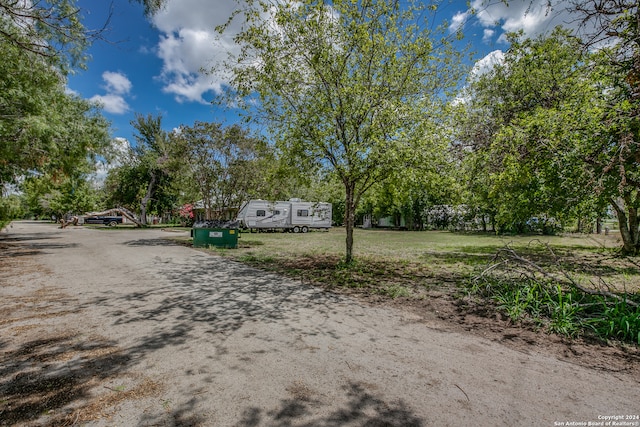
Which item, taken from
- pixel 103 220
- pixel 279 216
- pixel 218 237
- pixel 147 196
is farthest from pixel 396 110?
pixel 103 220

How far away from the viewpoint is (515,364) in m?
3.20

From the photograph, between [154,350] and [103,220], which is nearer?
[154,350]

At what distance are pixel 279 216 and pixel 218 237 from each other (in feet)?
41.0

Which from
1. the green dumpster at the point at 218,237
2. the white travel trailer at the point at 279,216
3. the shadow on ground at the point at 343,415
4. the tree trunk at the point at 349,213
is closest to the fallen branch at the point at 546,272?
the shadow on ground at the point at 343,415

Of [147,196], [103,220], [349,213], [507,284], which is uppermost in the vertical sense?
[147,196]

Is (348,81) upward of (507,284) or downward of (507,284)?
upward

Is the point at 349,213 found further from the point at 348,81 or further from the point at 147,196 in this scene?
the point at 147,196

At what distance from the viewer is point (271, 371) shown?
296 centimetres

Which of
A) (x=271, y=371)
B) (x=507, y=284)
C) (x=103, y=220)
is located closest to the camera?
(x=271, y=371)

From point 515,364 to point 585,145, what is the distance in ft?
12.7

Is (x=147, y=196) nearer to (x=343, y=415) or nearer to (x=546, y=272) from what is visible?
(x=546, y=272)

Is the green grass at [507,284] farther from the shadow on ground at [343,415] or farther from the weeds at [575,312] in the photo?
the shadow on ground at [343,415]

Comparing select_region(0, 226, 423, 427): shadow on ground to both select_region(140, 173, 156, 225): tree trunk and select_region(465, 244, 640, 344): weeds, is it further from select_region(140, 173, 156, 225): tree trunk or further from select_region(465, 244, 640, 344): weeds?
select_region(140, 173, 156, 225): tree trunk

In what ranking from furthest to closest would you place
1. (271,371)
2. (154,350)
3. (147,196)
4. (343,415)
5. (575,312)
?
(147,196) → (575,312) → (154,350) → (271,371) → (343,415)
